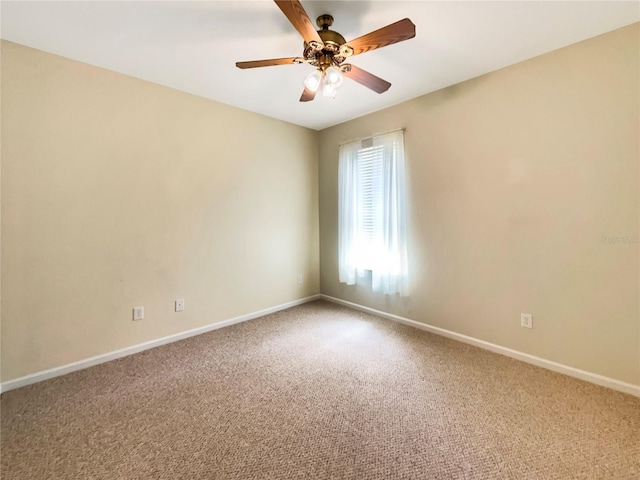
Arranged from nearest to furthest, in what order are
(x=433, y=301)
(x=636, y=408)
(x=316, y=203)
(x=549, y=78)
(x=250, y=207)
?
(x=636, y=408) < (x=549, y=78) < (x=433, y=301) < (x=250, y=207) < (x=316, y=203)

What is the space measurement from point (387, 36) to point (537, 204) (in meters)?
1.78

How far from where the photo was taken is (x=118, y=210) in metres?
2.45

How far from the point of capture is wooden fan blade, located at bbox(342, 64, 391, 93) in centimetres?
187

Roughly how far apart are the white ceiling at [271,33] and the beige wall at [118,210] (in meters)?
0.32

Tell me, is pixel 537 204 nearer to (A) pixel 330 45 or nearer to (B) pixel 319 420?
(A) pixel 330 45

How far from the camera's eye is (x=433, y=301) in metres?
2.94

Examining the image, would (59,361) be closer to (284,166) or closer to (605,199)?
(284,166)

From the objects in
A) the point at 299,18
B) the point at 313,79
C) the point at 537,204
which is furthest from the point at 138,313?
the point at 537,204

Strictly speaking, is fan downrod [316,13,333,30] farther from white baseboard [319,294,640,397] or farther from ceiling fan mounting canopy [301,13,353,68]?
white baseboard [319,294,640,397]

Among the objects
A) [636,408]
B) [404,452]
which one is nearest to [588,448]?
[636,408]

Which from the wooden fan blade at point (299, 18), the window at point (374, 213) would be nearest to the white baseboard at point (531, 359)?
the window at point (374, 213)

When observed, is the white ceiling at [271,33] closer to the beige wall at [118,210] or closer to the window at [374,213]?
the beige wall at [118,210]

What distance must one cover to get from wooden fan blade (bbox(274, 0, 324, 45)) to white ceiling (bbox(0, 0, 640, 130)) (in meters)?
0.26

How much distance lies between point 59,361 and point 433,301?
3.35 m
